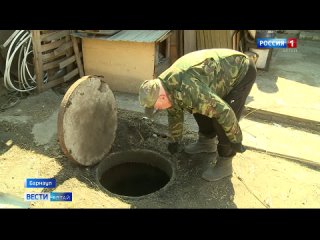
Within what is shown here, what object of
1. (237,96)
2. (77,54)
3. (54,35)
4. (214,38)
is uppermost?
(54,35)

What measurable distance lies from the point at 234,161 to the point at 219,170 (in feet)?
1.54

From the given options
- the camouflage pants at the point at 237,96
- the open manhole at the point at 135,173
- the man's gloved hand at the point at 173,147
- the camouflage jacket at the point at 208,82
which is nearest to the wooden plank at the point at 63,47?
the open manhole at the point at 135,173

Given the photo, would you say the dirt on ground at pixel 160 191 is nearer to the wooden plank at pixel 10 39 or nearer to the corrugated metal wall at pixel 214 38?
the wooden plank at pixel 10 39

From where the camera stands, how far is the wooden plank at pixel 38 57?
594cm

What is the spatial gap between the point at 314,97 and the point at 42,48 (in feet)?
15.8

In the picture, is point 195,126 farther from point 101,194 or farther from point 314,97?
point 314,97

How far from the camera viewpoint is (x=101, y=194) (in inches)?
164

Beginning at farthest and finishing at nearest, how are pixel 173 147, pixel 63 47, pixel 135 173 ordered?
pixel 63 47 < pixel 135 173 < pixel 173 147

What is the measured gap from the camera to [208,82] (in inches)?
149

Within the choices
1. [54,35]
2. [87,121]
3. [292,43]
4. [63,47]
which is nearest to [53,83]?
[63,47]

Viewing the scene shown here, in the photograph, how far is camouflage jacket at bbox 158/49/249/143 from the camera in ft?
11.9

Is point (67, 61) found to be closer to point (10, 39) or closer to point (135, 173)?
point (10, 39)

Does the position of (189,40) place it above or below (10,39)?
below

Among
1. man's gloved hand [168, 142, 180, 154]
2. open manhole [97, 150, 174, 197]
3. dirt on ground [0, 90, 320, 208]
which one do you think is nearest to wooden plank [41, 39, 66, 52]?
dirt on ground [0, 90, 320, 208]
